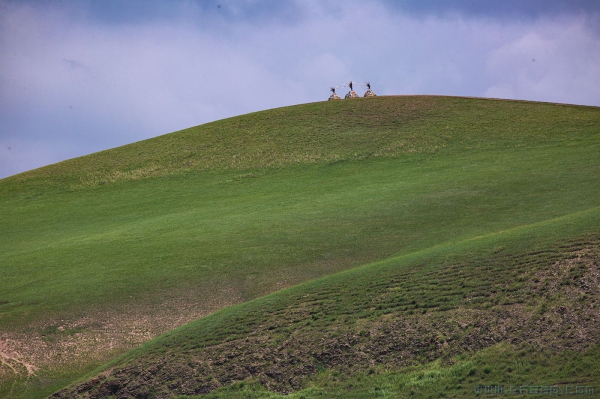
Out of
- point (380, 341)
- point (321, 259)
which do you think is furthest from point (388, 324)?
point (321, 259)

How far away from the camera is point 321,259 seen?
2895 centimetres

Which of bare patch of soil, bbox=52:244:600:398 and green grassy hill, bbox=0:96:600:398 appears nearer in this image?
bare patch of soil, bbox=52:244:600:398

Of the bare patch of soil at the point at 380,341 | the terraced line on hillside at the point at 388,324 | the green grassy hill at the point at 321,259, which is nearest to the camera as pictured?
the bare patch of soil at the point at 380,341

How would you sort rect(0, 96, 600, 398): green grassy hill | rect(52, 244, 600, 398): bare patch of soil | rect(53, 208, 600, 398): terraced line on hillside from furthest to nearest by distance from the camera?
rect(0, 96, 600, 398): green grassy hill
rect(53, 208, 600, 398): terraced line on hillside
rect(52, 244, 600, 398): bare patch of soil

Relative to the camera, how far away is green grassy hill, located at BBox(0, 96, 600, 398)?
56.1 feet

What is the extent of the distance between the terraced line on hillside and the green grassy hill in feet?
0.23

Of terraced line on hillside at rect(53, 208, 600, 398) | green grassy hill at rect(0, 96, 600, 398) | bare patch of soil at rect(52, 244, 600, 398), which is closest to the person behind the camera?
bare patch of soil at rect(52, 244, 600, 398)

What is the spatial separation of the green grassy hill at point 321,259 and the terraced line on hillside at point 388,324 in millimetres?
70

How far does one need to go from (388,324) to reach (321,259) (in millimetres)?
10560

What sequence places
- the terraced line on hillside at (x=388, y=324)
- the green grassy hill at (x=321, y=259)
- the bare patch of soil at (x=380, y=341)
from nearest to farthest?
the bare patch of soil at (x=380, y=341) < the terraced line on hillside at (x=388, y=324) < the green grassy hill at (x=321, y=259)

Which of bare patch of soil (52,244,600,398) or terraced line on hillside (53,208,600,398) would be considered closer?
bare patch of soil (52,244,600,398)

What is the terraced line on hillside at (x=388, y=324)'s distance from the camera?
16.8 m

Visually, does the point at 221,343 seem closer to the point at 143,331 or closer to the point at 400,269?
the point at 143,331

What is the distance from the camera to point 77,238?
125 feet
